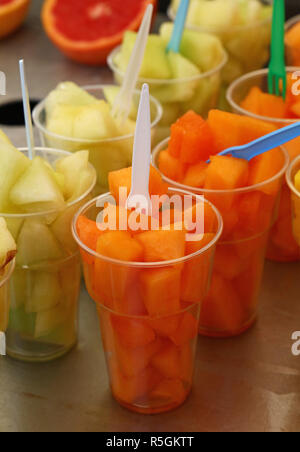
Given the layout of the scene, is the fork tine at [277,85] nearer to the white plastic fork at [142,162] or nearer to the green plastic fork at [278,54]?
the green plastic fork at [278,54]

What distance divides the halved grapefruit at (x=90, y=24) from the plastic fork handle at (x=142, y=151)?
3.24 feet

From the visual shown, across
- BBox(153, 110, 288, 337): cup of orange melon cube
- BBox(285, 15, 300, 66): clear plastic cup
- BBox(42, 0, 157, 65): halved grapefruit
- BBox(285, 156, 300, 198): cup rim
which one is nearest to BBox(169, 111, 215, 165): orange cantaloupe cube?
BBox(153, 110, 288, 337): cup of orange melon cube

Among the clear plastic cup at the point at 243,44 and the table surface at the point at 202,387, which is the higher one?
the clear plastic cup at the point at 243,44

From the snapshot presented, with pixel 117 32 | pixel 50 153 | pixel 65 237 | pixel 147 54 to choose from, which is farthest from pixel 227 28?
pixel 65 237

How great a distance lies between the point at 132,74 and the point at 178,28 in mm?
219

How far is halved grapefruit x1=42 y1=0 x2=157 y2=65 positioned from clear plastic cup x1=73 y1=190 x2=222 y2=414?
0.96 m

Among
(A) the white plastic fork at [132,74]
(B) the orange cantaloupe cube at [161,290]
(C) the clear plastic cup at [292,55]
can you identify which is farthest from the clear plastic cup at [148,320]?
(C) the clear plastic cup at [292,55]

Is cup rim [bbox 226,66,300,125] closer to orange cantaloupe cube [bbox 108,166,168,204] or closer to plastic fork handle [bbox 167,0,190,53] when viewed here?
plastic fork handle [bbox 167,0,190,53]

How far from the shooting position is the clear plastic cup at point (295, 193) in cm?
86

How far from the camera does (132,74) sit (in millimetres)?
999

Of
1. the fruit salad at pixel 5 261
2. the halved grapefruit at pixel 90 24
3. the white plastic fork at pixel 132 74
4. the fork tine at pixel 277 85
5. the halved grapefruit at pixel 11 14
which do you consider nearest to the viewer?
the fruit salad at pixel 5 261

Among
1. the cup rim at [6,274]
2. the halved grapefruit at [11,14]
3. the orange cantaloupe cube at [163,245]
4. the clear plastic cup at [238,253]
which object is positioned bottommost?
the halved grapefruit at [11,14]

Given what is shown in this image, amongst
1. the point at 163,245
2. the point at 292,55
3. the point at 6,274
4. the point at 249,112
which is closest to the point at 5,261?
the point at 6,274

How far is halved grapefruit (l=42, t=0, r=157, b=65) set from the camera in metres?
1.70
